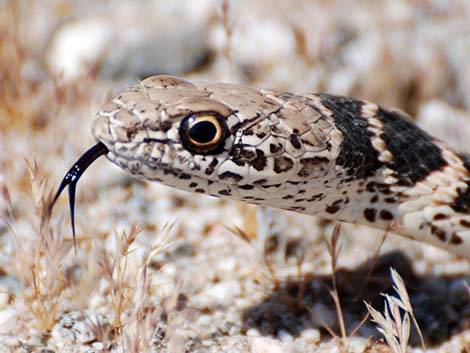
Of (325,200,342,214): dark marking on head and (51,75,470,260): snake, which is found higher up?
(51,75,470,260): snake

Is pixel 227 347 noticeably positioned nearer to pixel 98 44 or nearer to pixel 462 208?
pixel 462 208

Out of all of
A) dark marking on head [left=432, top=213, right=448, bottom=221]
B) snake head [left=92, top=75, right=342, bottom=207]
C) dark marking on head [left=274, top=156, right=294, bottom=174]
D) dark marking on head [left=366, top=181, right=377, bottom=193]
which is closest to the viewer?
snake head [left=92, top=75, right=342, bottom=207]

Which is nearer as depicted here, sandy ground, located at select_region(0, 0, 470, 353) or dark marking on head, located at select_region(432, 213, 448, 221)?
sandy ground, located at select_region(0, 0, 470, 353)

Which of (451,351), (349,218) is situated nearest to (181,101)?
(349,218)

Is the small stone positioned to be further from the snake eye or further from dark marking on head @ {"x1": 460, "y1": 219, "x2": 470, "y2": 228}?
the snake eye

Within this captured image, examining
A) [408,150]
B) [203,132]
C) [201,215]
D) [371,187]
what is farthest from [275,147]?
[201,215]

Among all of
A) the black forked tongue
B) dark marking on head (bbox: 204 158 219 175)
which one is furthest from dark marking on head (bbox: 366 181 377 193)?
the black forked tongue

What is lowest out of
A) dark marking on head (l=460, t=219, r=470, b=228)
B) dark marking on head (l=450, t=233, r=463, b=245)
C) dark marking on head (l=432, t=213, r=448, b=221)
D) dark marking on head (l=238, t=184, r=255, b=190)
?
dark marking on head (l=450, t=233, r=463, b=245)

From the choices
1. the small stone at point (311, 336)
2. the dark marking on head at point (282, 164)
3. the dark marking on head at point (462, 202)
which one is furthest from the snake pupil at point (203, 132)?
the dark marking on head at point (462, 202)
